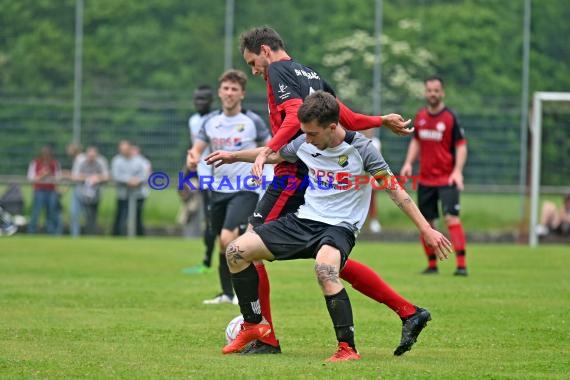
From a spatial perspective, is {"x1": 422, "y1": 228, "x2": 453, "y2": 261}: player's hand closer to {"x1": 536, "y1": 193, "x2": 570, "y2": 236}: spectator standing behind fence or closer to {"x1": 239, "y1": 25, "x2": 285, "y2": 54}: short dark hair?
{"x1": 239, "y1": 25, "x2": 285, "y2": 54}: short dark hair

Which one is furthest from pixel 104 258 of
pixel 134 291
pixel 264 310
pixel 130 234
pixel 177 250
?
pixel 264 310

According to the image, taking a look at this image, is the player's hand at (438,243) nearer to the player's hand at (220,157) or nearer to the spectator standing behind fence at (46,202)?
the player's hand at (220,157)

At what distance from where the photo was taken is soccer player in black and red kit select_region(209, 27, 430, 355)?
314 inches

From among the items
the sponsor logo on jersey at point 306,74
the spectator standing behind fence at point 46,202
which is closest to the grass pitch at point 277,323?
the sponsor logo on jersey at point 306,74

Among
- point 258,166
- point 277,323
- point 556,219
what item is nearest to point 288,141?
point 258,166

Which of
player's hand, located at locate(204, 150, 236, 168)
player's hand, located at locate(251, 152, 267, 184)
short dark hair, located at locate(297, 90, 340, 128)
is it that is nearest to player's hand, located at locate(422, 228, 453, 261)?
short dark hair, located at locate(297, 90, 340, 128)

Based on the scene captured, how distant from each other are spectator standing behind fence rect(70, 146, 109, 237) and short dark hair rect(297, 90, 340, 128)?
59.8ft

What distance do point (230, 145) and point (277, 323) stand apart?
262cm

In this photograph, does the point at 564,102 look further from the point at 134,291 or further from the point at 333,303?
the point at 333,303

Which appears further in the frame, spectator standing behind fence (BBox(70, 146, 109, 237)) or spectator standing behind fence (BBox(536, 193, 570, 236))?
spectator standing behind fence (BBox(70, 146, 109, 237))

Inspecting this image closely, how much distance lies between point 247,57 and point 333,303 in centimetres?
223

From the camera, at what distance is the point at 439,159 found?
1519 cm

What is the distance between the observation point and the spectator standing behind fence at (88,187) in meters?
25.3

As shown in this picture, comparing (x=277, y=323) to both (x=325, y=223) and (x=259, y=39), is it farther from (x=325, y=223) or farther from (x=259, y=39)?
(x=259, y=39)
